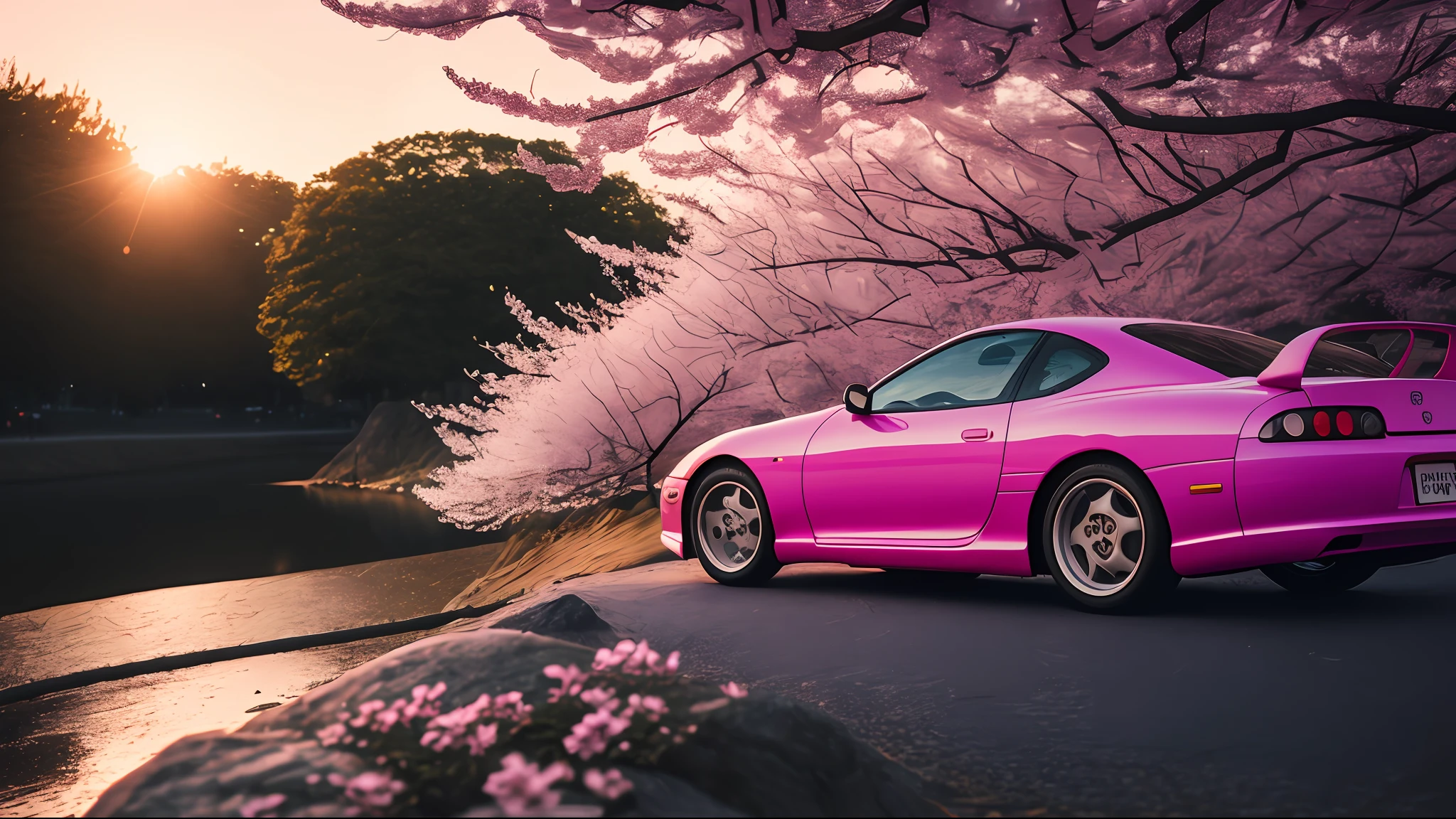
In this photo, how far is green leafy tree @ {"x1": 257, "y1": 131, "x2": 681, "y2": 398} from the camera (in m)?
40.8

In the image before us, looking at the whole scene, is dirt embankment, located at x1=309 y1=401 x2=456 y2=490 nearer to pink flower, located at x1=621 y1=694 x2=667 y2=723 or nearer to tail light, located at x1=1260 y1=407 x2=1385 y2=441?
tail light, located at x1=1260 y1=407 x2=1385 y2=441

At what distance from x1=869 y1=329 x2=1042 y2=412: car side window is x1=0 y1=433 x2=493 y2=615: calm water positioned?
38.3 feet

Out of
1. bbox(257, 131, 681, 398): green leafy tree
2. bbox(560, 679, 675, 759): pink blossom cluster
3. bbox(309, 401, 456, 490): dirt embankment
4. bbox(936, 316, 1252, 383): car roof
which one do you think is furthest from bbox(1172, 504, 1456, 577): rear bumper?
bbox(257, 131, 681, 398): green leafy tree

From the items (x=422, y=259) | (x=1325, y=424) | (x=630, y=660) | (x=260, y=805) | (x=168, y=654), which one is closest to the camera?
(x=260, y=805)

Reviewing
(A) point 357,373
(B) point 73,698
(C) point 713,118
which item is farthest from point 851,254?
(A) point 357,373

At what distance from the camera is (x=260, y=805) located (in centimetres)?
292

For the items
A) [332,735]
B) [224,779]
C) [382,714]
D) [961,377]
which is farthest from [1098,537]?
[224,779]

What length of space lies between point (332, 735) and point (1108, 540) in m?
3.91

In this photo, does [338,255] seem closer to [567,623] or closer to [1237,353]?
[567,623]

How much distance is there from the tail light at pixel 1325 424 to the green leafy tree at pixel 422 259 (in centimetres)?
3470

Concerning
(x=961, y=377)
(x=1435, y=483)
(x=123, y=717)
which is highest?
(x=961, y=377)

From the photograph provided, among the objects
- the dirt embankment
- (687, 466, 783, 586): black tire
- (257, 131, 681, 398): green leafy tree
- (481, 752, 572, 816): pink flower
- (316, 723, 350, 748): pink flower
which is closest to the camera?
(481, 752, 572, 816): pink flower

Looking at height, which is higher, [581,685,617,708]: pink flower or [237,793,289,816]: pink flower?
[581,685,617,708]: pink flower

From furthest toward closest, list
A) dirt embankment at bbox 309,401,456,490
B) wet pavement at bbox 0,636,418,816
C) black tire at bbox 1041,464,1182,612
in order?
1. dirt embankment at bbox 309,401,456,490
2. black tire at bbox 1041,464,1182,612
3. wet pavement at bbox 0,636,418,816
